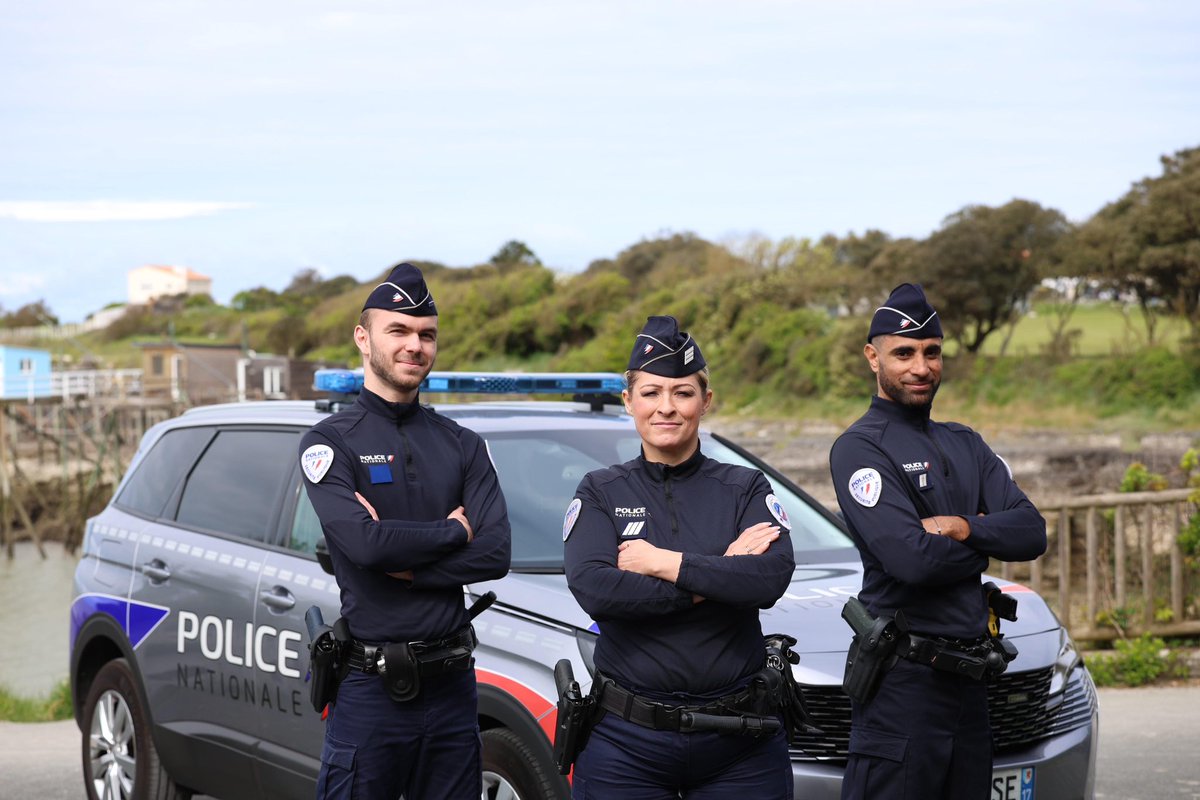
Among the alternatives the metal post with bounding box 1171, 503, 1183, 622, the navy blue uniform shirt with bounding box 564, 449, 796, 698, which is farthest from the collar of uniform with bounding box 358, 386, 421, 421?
the metal post with bounding box 1171, 503, 1183, 622

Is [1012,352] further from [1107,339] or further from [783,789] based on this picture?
[783,789]

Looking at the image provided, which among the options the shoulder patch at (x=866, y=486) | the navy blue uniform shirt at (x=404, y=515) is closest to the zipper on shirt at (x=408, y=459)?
the navy blue uniform shirt at (x=404, y=515)

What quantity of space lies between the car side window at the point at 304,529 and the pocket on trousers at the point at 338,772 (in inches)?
51.9

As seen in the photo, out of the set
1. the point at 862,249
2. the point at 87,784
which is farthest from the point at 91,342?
the point at 87,784

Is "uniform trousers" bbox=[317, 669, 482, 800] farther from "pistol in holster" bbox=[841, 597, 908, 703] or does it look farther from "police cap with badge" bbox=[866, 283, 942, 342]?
"police cap with badge" bbox=[866, 283, 942, 342]

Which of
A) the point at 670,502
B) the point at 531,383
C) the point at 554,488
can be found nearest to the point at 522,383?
the point at 531,383

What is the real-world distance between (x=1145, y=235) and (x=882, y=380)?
33279 mm

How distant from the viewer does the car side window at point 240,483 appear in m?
5.56

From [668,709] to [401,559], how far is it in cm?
94

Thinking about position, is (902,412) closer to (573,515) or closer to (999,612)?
(999,612)

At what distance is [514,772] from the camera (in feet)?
14.3

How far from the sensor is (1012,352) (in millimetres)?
40594

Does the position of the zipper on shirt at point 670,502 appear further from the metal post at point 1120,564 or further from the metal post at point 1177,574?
the metal post at point 1177,574

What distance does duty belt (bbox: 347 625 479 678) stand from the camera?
3.93 metres
